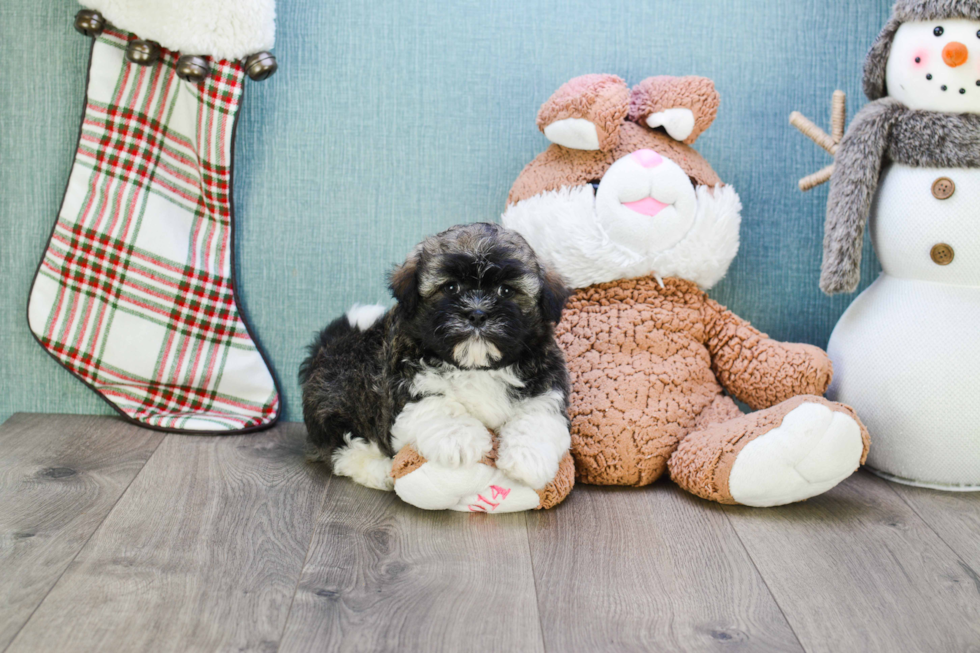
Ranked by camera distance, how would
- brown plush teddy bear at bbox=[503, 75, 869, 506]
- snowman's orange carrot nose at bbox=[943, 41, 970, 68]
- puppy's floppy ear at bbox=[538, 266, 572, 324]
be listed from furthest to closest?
brown plush teddy bear at bbox=[503, 75, 869, 506]
snowman's orange carrot nose at bbox=[943, 41, 970, 68]
puppy's floppy ear at bbox=[538, 266, 572, 324]

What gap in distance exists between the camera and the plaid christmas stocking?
2068 mm

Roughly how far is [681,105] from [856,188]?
0.44 meters

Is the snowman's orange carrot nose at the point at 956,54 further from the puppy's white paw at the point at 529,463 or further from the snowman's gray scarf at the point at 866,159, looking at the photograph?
the puppy's white paw at the point at 529,463

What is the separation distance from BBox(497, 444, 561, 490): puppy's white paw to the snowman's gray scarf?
2.60 ft

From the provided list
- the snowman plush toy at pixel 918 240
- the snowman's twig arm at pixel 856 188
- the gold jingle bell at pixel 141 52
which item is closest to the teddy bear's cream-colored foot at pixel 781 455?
the snowman plush toy at pixel 918 240

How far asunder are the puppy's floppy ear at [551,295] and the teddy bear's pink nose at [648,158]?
39 cm

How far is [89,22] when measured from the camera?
1.95m

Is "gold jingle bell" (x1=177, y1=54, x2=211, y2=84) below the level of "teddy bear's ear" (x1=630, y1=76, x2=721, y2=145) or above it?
above

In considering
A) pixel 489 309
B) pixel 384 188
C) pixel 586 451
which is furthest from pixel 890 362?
pixel 384 188

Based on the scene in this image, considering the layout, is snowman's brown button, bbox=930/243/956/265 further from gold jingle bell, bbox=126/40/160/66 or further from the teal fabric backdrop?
gold jingle bell, bbox=126/40/160/66

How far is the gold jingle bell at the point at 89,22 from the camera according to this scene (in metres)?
1.95

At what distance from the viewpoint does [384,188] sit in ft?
7.21

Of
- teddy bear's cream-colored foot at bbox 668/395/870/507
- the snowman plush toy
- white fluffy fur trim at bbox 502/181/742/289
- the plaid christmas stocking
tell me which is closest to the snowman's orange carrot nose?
the snowman plush toy

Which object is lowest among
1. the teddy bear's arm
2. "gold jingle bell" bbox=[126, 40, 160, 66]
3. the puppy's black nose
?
the teddy bear's arm
